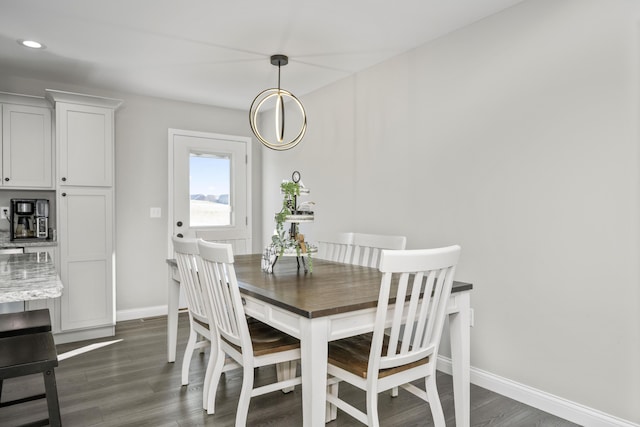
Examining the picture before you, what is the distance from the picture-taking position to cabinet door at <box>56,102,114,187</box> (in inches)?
138

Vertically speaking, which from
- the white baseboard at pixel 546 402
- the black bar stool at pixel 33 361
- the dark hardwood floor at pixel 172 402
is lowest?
the dark hardwood floor at pixel 172 402

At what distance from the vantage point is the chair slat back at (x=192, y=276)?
2.21 metres

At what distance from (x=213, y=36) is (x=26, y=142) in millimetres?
2051

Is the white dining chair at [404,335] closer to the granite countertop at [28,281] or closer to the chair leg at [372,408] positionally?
the chair leg at [372,408]

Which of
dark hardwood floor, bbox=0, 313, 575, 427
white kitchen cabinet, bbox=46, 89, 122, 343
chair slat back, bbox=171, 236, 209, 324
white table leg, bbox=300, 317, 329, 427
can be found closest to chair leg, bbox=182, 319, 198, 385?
dark hardwood floor, bbox=0, 313, 575, 427

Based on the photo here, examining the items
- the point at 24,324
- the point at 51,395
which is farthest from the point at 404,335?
the point at 24,324

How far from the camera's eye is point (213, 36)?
287 centimetres

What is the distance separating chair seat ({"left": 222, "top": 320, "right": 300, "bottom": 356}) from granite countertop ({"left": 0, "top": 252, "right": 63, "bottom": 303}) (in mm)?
889

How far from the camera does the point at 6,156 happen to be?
3.43 m

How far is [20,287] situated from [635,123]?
2.73m

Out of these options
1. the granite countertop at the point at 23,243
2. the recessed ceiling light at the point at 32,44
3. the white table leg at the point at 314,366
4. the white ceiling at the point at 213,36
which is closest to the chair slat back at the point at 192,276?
the white table leg at the point at 314,366

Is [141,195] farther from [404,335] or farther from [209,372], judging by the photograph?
[404,335]

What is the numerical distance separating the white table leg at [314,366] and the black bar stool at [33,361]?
0.97 m

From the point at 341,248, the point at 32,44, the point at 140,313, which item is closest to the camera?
the point at 32,44
